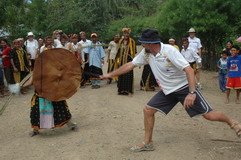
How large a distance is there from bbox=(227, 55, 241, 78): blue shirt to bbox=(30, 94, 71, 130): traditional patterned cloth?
4627 mm

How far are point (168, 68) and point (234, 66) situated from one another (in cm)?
506

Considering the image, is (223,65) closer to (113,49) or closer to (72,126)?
(113,49)

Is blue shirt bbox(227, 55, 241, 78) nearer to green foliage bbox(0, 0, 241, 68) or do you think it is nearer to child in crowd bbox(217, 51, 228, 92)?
child in crowd bbox(217, 51, 228, 92)

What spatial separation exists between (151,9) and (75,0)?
6771mm

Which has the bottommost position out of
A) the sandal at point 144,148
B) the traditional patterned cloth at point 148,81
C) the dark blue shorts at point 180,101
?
the traditional patterned cloth at point 148,81

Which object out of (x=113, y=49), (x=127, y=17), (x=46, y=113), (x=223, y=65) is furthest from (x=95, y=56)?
(x=127, y=17)

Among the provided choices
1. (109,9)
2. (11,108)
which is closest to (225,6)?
(11,108)

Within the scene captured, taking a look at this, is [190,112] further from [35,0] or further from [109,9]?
[109,9]

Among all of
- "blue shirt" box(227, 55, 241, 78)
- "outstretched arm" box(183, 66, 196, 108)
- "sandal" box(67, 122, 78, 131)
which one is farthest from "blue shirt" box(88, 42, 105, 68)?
"outstretched arm" box(183, 66, 196, 108)

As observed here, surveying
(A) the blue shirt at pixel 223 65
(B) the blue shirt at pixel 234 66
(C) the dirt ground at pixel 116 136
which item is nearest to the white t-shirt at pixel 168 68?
(C) the dirt ground at pixel 116 136

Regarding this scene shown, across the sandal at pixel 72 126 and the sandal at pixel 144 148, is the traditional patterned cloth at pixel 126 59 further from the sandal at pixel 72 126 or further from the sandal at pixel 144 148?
the sandal at pixel 144 148

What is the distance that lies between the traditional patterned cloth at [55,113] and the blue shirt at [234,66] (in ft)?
15.2

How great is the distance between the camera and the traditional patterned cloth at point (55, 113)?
799 centimetres

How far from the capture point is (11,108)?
37.5 feet
